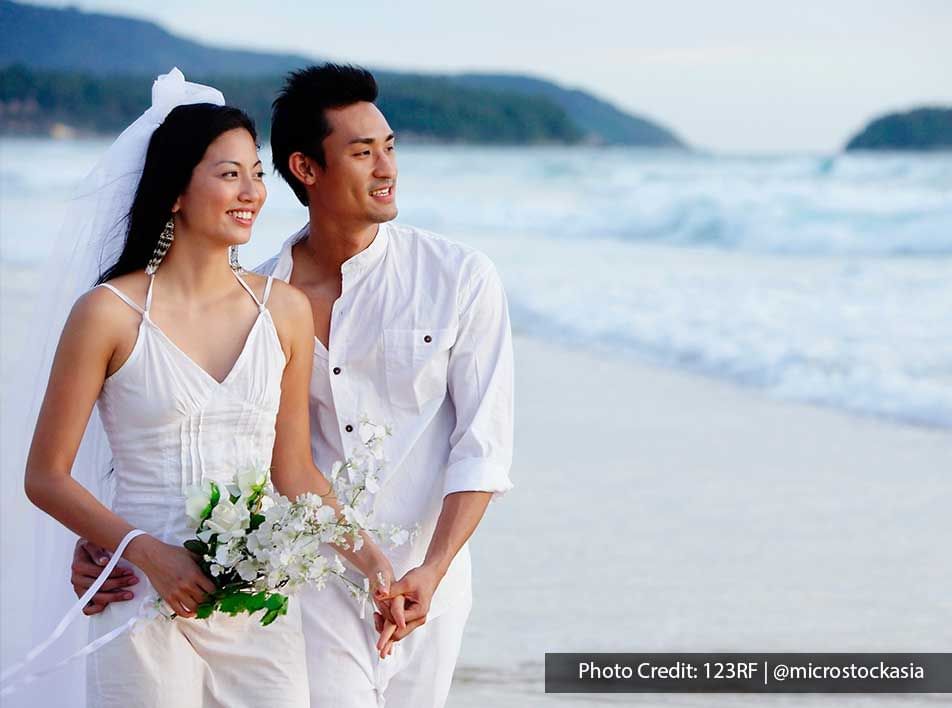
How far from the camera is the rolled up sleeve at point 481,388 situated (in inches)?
117

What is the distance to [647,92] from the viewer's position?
90.8 feet

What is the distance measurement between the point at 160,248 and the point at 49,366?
0.56 metres

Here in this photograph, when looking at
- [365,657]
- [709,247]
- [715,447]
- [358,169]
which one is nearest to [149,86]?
[709,247]

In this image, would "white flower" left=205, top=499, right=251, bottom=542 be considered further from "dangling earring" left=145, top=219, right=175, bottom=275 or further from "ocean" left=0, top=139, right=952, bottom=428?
"ocean" left=0, top=139, right=952, bottom=428

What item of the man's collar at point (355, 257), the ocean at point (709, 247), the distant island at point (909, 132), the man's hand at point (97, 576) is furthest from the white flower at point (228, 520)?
the distant island at point (909, 132)

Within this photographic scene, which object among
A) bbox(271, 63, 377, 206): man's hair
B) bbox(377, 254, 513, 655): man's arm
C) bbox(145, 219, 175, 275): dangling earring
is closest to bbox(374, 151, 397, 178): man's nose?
bbox(271, 63, 377, 206): man's hair

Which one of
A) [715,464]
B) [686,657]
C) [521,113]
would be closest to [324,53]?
[521,113]

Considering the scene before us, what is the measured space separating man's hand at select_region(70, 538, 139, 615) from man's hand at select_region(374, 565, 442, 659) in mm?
575

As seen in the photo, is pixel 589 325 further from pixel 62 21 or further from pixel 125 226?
pixel 62 21

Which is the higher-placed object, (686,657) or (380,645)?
(380,645)

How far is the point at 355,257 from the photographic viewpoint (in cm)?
308

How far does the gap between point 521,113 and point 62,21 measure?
10565 mm

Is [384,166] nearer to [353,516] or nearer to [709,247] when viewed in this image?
[353,516]

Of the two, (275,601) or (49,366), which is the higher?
(49,366)
